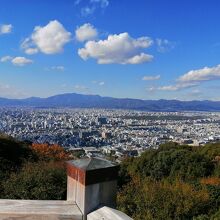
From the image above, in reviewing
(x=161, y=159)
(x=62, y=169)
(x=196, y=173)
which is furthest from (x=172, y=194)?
(x=161, y=159)

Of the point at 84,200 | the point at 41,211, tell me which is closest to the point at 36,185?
the point at 41,211

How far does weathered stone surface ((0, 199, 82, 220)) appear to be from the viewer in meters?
2.21

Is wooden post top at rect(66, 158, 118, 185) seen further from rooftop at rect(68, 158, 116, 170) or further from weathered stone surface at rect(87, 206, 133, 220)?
weathered stone surface at rect(87, 206, 133, 220)

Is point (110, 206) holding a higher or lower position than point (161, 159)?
higher

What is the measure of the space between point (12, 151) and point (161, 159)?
1006cm

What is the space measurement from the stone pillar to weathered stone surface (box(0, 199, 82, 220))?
5 centimetres

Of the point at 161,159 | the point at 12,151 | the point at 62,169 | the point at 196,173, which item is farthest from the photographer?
the point at 161,159

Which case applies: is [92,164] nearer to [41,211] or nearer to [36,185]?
[41,211]

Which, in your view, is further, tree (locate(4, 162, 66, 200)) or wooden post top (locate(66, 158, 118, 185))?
tree (locate(4, 162, 66, 200))

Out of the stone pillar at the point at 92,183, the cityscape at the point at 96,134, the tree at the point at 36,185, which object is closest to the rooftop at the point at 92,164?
the stone pillar at the point at 92,183

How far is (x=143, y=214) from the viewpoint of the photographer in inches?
278

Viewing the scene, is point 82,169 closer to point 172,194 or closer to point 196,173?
point 172,194

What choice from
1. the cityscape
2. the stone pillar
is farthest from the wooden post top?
the cityscape

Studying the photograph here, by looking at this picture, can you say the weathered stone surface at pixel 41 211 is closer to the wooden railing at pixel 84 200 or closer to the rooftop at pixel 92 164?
the wooden railing at pixel 84 200
